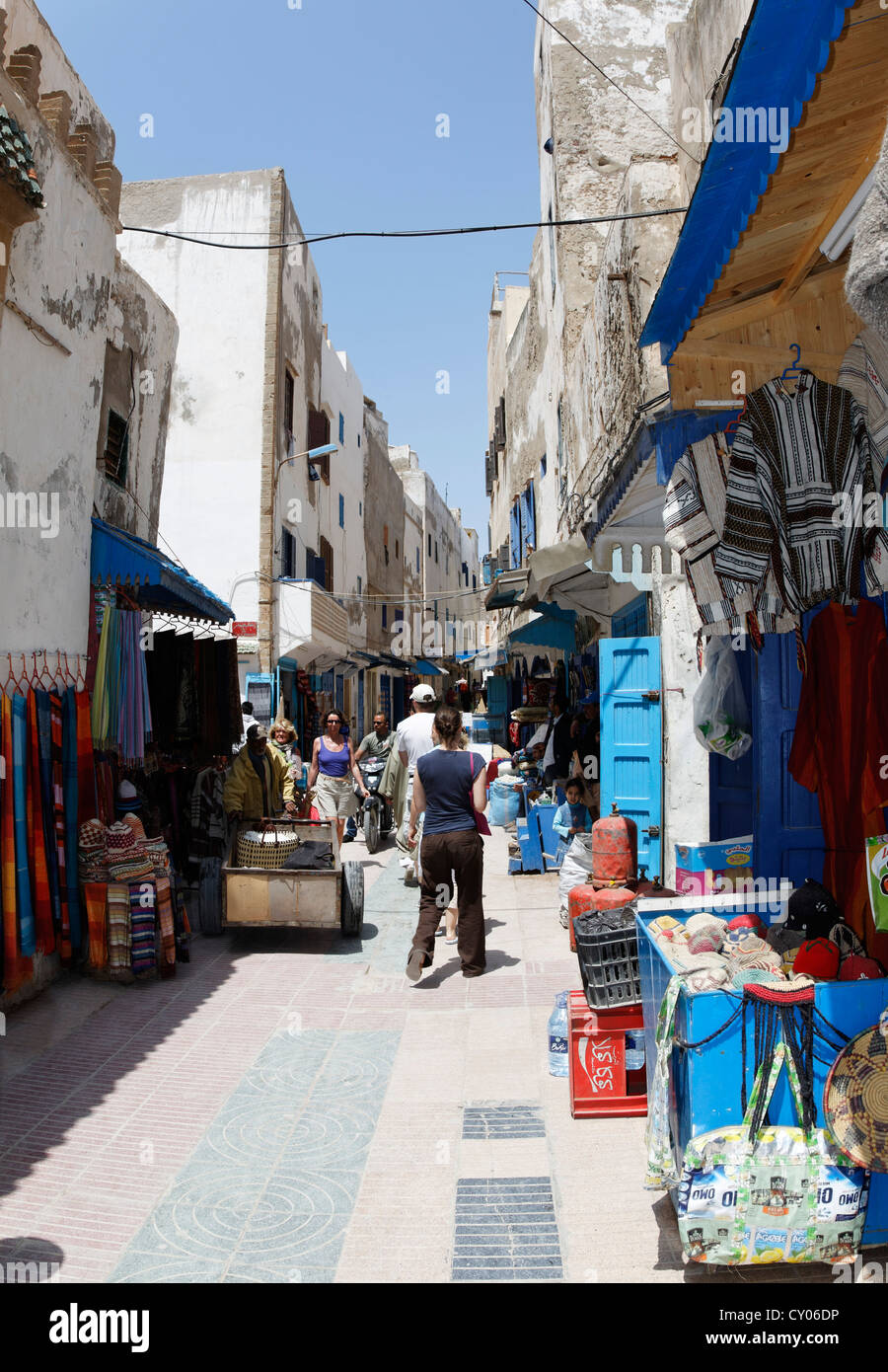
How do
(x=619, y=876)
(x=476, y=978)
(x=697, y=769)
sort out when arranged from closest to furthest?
(x=476, y=978)
(x=619, y=876)
(x=697, y=769)

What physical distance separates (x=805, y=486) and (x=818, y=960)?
1752mm

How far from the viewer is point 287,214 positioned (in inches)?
779

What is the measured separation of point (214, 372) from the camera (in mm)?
19078

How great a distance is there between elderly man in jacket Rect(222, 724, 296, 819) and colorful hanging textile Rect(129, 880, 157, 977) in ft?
6.25

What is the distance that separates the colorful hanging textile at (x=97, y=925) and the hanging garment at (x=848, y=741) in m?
4.74

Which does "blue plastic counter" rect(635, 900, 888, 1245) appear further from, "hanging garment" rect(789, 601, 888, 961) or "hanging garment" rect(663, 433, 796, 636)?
"hanging garment" rect(663, 433, 796, 636)

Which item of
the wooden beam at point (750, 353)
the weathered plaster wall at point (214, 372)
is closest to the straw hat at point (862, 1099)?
the wooden beam at point (750, 353)

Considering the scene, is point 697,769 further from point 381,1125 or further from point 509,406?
point 509,406

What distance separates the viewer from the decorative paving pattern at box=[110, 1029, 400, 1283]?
328 cm

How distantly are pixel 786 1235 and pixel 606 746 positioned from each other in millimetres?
5568

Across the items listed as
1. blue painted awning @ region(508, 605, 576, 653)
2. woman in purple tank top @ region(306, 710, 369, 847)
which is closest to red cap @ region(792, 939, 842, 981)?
woman in purple tank top @ region(306, 710, 369, 847)

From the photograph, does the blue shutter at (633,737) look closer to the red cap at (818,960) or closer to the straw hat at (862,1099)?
the red cap at (818,960)

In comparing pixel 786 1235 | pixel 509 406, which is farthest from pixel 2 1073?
pixel 509 406

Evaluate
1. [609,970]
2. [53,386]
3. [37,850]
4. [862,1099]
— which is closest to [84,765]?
[37,850]
